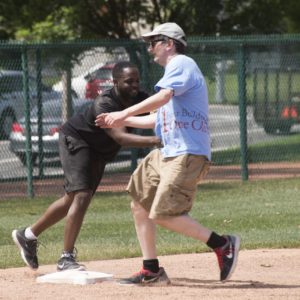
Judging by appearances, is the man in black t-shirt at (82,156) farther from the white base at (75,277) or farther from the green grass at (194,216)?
the green grass at (194,216)

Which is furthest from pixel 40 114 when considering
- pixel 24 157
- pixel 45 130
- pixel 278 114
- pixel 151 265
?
pixel 151 265

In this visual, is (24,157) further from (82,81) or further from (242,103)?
(242,103)

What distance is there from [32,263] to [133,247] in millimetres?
1874

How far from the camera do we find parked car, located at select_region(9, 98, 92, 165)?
15523 mm

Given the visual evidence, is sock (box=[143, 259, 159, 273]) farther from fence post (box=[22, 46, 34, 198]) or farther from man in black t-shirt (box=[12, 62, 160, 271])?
fence post (box=[22, 46, 34, 198])

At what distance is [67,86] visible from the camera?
1605 centimetres

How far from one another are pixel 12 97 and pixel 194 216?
4.33 meters

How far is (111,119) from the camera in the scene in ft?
23.8

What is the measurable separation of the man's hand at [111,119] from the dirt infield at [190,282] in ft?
3.92

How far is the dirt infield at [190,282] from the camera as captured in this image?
286 inches

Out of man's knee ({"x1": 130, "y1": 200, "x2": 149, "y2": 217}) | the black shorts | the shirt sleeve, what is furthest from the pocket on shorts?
the black shorts

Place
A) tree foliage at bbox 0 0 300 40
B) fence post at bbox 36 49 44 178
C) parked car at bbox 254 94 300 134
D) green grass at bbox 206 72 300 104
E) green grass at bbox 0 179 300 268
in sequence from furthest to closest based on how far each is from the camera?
tree foliage at bbox 0 0 300 40
parked car at bbox 254 94 300 134
green grass at bbox 206 72 300 104
fence post at bbox 36 49 44 178
green grass at bbox 0 179 300 268

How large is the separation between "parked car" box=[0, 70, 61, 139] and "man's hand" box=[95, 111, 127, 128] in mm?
8148

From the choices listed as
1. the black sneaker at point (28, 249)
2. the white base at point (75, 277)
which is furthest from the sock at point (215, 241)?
the black sneaker at point (28, 249)
